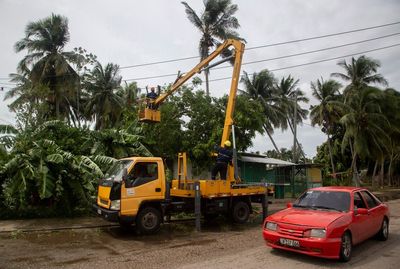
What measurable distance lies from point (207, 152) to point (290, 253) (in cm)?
1279

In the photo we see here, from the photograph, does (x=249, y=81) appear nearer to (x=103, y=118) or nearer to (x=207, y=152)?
(x=103, y=118)

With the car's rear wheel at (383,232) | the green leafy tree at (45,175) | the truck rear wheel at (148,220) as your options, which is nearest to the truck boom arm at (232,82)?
the green leafy tree at (45,175)

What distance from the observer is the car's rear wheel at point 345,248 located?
690cm

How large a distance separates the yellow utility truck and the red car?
3710 mm

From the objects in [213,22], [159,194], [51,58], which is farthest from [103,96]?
[159,194]

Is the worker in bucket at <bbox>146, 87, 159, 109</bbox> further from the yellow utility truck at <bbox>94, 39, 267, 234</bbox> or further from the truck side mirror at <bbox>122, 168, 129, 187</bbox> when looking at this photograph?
the truck side mirror at <bbox>122, 168, 129, 187</bbox>

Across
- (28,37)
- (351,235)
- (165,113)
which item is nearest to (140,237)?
(351,235)

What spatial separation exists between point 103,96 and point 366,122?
89.1 ft

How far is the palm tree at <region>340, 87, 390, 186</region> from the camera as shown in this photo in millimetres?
32750

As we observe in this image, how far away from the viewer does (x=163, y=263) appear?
7.11m

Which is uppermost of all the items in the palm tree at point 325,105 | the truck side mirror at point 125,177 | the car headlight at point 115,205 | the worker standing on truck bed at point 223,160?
the palm tree at point 325,105

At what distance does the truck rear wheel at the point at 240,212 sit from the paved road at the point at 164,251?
123 centimetres

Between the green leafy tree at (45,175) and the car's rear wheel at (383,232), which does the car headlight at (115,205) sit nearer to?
the green leafy tree at (45,175)

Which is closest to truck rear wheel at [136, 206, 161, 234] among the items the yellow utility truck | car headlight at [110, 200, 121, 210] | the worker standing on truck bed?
the yellow utility truck
